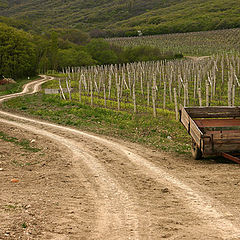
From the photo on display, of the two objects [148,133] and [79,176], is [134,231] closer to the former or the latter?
[79,176]

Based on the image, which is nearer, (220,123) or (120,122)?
(220,123)

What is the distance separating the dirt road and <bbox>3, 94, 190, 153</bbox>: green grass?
7.29 feet

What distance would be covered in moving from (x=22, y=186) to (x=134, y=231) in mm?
3612

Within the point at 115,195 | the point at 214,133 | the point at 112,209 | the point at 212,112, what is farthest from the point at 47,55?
the point at 112,209

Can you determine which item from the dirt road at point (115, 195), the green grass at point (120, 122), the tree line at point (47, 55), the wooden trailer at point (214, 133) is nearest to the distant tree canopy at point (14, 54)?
the tree line at point (47, 55)

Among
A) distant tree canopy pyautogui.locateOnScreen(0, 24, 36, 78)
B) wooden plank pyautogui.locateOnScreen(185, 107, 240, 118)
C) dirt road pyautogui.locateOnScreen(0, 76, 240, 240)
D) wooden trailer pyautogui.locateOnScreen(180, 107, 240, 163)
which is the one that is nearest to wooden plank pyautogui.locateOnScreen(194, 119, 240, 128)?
wooden trailer pyautogui.locateOnScreen(180, 107, 240, 163)

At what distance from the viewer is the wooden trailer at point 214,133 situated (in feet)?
30.7

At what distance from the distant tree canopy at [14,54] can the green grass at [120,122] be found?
2918 centimetres

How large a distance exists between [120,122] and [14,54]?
40.6m

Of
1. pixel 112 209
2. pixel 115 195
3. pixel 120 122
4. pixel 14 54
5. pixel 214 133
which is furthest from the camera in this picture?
pixel 14 54

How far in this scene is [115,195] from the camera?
305 inches

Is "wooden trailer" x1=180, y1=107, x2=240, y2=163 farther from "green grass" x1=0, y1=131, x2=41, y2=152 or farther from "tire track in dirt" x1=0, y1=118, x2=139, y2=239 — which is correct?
"green grass" x1=0, y1=131, x2=41, y2=152

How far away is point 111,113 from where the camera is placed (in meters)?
20.8

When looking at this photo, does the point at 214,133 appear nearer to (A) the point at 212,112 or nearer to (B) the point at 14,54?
(A) the point at 212,112
